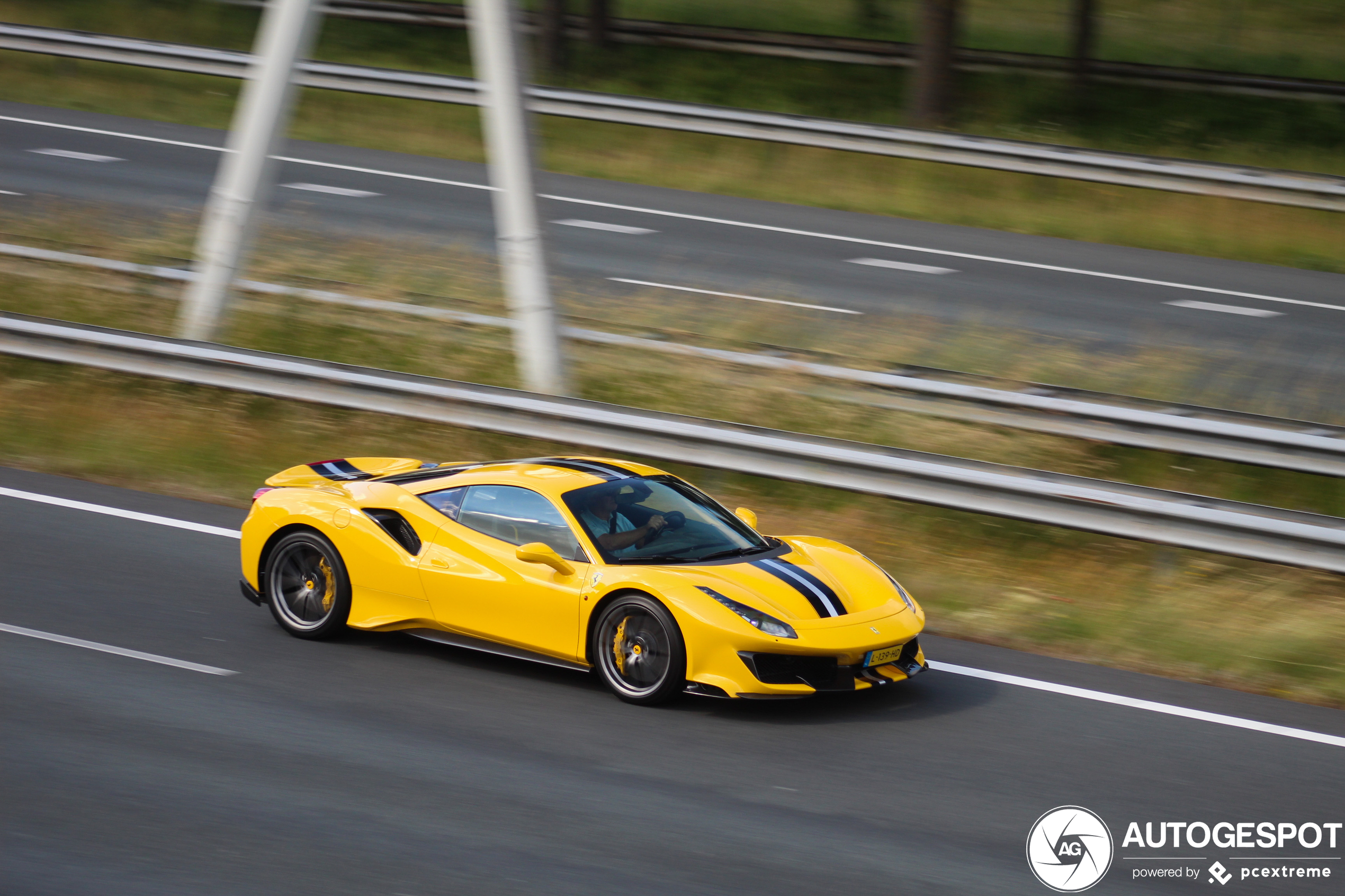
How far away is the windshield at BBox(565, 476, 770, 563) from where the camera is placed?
7977mm

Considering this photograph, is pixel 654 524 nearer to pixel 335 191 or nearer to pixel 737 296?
pixel 737 296

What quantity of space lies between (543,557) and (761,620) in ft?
3.88

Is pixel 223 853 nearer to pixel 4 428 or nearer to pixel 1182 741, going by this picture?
pixel 1182 741

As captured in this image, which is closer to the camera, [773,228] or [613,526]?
[613,526]

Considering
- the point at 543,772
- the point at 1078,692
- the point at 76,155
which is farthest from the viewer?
the point at 76,155

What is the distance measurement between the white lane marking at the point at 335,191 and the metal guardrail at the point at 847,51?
35.1 ft

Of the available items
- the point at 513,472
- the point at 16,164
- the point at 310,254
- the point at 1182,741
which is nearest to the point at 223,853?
the point at 513,472

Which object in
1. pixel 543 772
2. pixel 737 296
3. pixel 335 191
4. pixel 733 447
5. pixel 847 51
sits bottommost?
pixel 543 772

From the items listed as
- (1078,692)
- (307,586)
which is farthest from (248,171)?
(1078,692)

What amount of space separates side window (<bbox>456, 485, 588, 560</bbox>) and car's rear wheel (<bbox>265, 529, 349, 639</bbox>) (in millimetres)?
851

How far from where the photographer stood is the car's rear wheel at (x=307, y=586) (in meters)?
8.53

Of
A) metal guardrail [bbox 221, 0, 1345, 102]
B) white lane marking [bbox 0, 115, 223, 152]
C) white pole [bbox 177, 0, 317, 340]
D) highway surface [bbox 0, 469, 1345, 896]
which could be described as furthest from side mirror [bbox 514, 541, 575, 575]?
metal guardrail [bbox 221, 0, 1345, 102]

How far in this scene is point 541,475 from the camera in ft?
27.3

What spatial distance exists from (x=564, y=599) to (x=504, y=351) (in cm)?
623
